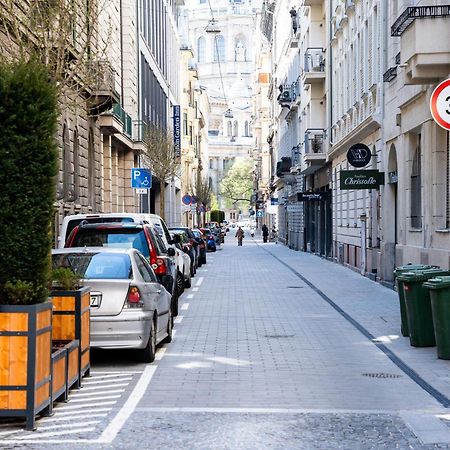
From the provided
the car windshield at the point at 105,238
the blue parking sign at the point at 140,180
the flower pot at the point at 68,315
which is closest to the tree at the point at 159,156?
the blue parking sign at the point at 140,180

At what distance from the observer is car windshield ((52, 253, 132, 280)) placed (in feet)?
38.4

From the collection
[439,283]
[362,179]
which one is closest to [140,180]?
[362,179]

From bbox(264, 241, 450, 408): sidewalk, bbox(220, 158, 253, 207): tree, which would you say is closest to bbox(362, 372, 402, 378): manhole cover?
bbox(264, 241, 450, 408): sidewalk

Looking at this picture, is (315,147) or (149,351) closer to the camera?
(149,351)

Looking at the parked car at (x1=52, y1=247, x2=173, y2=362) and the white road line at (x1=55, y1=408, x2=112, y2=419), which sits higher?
the parked car at (x1=52, y1=247, x2=173, y2=362)

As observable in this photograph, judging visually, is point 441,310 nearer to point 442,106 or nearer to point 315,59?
point 442,106

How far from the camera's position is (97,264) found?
11.9 metres

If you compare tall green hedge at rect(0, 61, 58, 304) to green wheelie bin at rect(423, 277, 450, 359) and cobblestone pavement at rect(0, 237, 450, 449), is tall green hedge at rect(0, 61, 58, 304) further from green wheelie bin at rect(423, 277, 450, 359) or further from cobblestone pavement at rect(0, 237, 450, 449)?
green wheelie bin at rect(423, 277, 450, 359)

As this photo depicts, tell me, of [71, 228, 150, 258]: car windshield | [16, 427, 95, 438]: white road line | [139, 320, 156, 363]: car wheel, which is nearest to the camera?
[16, 427, 95, 438]: white road line

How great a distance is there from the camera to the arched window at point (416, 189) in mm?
21573

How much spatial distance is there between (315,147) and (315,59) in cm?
393

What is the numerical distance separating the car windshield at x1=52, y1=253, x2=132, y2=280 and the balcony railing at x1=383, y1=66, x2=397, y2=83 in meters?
13.0

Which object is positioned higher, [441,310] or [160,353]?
[441,310]

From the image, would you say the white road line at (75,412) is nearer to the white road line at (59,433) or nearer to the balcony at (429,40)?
the white road line at (59,433)
